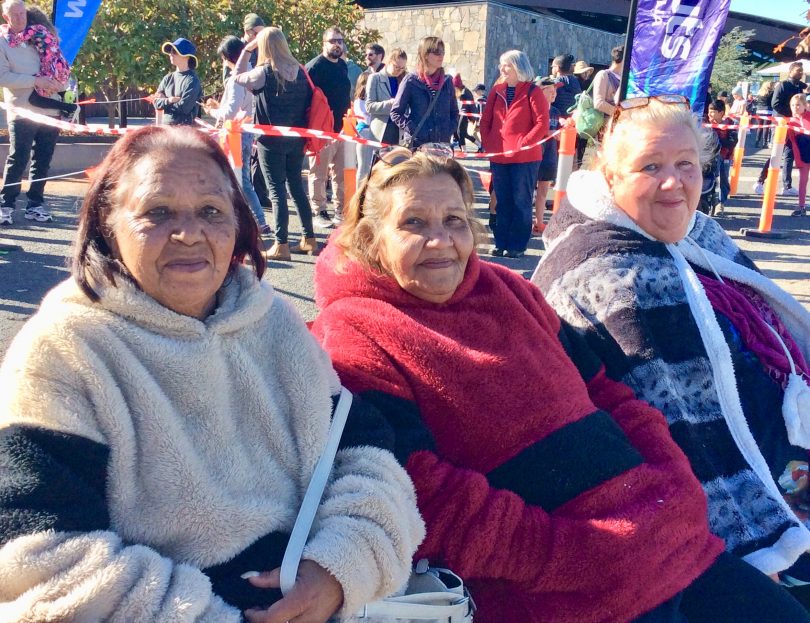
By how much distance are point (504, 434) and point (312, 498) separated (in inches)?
23.8

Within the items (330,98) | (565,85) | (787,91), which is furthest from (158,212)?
(787,91)

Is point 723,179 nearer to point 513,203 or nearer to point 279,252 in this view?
point 513,203

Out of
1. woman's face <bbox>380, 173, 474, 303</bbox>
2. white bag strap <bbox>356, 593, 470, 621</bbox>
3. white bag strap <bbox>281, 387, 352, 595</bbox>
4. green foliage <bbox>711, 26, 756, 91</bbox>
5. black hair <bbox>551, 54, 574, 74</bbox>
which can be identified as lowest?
white bag strap <bbox>356, 593, 470, 621</bbox>

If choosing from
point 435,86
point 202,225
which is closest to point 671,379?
point 202,225

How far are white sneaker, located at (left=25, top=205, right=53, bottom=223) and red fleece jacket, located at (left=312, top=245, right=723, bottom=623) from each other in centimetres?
671

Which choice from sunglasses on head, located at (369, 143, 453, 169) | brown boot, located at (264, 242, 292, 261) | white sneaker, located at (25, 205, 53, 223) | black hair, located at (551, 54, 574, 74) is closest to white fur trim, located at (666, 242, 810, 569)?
sunglasses on head, located at (369, 143, 453, 169)

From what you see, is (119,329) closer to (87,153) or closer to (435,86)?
(435,86)

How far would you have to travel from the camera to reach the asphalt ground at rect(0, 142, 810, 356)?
5.68 meters

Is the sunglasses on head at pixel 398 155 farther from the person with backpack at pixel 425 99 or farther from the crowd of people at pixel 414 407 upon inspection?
the person with backpack at pixel 425 99

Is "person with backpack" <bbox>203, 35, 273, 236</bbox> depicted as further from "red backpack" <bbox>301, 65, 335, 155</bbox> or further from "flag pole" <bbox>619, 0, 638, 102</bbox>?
"flag pole" <bbox>619, 0, 638, 102</bbox>

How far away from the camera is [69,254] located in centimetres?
411

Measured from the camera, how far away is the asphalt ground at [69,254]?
18.6ft

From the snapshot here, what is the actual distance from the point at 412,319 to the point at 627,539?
0.80m

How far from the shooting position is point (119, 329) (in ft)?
5.36
